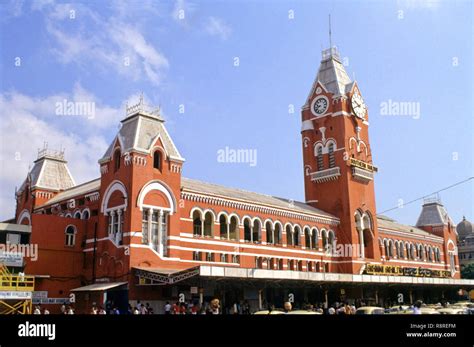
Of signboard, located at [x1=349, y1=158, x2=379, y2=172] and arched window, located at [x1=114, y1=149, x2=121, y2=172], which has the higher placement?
signboard, located at [x1=349, y1=158, x2=379, y2=172]

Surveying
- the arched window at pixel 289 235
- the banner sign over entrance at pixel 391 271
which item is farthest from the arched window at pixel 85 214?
the banner sign over entrance at pixel 391 271

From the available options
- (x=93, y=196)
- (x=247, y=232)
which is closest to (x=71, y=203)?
(x=93, y=196)

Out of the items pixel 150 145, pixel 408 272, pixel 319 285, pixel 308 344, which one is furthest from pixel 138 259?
pixel 408 272

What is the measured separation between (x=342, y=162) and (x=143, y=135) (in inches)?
1076

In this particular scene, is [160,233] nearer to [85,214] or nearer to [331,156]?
[85,214]

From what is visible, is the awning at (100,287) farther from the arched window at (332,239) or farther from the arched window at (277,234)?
the arched window at (332,239)

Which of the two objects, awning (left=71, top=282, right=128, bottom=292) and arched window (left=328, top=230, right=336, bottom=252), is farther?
arched window (left=328, top=230, right=336, bottom=252)

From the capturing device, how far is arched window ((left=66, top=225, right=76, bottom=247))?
137 ft

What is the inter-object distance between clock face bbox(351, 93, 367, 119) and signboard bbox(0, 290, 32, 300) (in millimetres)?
43208

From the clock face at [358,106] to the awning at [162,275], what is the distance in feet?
117

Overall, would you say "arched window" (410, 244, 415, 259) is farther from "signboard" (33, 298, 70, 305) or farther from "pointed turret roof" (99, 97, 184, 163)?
"signboard" (33, 298, 70, 305)

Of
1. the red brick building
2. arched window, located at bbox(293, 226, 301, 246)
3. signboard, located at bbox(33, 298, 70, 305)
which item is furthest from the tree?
signboard, located at bbox(33, 298, 70, 305)

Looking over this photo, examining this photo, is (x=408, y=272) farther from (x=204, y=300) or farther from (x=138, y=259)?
(x=138, y=259)

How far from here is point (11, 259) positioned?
127 feet
